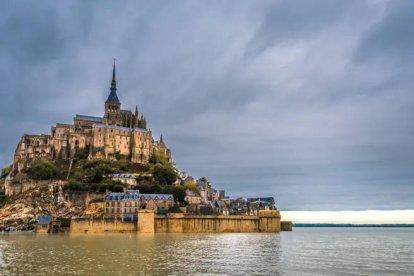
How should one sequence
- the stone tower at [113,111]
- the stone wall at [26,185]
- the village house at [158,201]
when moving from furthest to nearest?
1. the stone tower at [113,111]
2. the stone wall at [26,185]
3. the village house at [158,201]

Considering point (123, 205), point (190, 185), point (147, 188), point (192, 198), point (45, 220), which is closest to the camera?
point (45, 220)

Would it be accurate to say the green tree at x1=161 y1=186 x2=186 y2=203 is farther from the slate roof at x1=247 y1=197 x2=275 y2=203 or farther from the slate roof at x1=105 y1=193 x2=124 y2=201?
the slate roof at x1=247 y1=197 x2=275 y2=203

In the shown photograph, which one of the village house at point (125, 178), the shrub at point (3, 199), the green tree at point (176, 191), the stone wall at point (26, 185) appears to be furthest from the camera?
the village house at point (125, 178)

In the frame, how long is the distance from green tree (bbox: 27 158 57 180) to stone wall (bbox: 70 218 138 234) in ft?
66.1

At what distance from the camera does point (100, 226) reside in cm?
6278

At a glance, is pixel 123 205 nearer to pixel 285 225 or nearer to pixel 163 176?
pixel 163 176

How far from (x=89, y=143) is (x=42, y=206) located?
73.7ft

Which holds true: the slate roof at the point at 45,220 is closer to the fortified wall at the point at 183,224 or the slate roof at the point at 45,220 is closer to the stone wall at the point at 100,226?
the stone wall at the point at 100,226

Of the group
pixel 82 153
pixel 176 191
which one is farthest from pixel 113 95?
pixel 176 191

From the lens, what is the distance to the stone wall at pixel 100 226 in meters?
62.3

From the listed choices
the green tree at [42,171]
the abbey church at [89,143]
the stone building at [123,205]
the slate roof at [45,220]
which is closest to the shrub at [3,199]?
the green tree at [42,171]

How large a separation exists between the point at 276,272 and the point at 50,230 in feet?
161

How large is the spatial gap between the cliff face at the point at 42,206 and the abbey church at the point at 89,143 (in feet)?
48.1

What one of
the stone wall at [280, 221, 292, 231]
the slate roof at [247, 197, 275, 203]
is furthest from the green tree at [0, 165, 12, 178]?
the stone wall at [280, 221, 292, 231]
